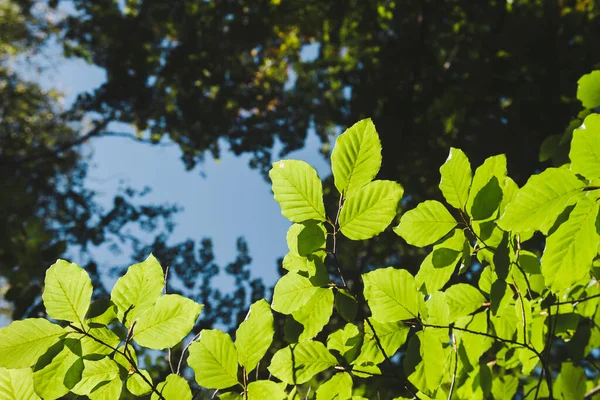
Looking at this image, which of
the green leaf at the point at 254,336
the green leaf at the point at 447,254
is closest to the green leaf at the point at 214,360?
the green leaf at the point at 254,336

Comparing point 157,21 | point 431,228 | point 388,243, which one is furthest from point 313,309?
point 157,21

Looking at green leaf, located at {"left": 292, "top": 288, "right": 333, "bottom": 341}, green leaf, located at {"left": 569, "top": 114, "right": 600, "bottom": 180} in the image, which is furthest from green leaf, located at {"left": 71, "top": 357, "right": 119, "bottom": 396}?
green leaf, located at {"left": 569, "top": 114, "right": 600, "bottom": 180}

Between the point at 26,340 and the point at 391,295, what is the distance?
27.1 inches

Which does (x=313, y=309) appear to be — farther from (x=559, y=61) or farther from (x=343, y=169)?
(x=559, y=61)

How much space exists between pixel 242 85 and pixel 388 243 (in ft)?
12.0

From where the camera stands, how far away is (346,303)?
80 cm

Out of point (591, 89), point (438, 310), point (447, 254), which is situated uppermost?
point (591, 89)

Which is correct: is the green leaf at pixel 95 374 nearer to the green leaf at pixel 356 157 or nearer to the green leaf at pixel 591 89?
the green leaf at pixel 356 157

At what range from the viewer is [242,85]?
609cm

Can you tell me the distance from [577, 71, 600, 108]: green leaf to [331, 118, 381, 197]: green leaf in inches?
27.0

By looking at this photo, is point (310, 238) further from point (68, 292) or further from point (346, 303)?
point (68, 292)

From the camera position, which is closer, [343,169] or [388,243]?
[343,169]

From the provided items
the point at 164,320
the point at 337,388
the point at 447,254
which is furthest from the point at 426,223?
the point at 164,320

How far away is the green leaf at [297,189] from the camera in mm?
710
